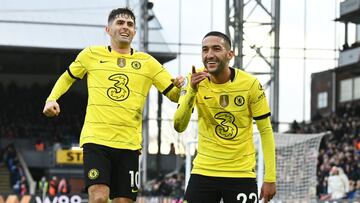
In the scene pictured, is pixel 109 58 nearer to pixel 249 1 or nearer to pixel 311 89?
pixel 249 1

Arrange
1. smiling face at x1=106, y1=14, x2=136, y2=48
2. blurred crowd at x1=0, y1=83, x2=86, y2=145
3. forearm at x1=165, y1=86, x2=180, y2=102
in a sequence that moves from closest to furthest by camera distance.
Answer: smiling face at x1=106, y1=14, x2=136, y2=48 → forearm at x1=165, y1=86, x2=180, y2=102 → blurred crowd at x1=0, y1=83, x2=86, y2=145

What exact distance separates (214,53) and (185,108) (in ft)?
1.62

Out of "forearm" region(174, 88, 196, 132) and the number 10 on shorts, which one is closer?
"forearm" region(174, 88, 196, 132)

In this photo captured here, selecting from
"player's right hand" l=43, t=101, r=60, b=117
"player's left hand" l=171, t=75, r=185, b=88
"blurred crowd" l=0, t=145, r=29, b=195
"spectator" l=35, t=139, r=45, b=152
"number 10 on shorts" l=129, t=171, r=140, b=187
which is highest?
"player's left hand" l=171, t=75, r=185, b=88

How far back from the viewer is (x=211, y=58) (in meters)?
6.12

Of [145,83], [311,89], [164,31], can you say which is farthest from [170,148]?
[145,83]

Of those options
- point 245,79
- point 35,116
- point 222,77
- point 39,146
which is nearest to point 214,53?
point 222,77

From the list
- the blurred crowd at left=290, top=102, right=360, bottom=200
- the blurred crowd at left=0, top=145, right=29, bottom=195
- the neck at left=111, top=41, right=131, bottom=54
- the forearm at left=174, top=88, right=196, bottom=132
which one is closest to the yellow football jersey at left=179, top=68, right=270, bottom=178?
the forearm at left=174, top=88, right=196, bottom=132

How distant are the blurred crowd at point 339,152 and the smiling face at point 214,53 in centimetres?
1250

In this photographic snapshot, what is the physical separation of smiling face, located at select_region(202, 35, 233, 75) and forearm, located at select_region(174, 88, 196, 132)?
0.28 metres

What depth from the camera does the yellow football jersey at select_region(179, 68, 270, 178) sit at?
20.7 feet

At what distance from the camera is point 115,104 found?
21.4 feet

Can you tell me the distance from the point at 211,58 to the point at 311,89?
2622cm

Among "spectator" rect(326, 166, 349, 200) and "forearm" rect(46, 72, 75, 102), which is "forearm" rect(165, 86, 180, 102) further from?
"spectator" rect(326, 166, 349, 200)
